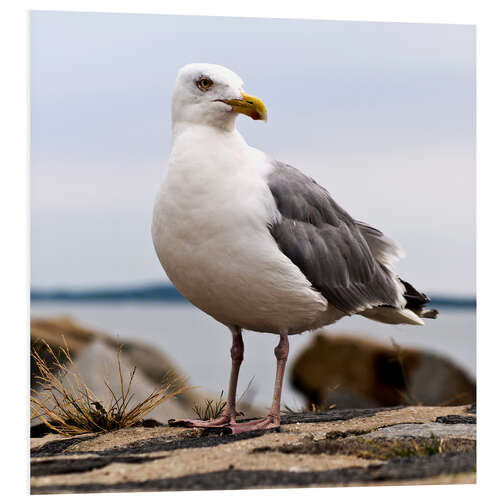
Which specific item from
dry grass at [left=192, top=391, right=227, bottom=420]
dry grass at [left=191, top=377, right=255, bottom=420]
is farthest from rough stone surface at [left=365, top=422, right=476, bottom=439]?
dry grass at [left=192, top=391, right=227, bottom=420]

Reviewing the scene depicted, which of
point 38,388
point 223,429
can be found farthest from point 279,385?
point 38,388

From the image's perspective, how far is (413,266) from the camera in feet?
21.1

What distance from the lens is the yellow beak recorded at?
5.18 meters

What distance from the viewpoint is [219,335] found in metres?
12.5

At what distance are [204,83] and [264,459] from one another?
2.26 meters

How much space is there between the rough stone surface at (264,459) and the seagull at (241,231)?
1.26ft

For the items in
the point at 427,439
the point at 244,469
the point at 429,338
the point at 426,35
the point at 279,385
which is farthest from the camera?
the point at 429,338

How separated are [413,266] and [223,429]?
6.45 ft

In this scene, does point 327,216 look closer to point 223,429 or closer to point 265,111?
point 265,111

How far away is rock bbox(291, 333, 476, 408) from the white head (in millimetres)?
5399

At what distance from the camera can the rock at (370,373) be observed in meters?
10.2

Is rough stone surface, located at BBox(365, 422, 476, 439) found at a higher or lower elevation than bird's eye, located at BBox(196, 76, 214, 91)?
lower

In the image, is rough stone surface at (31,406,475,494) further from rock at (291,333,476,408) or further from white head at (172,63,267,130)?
rock at (291,333,476,408)

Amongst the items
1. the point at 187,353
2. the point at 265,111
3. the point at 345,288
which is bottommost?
the point at 187,353
